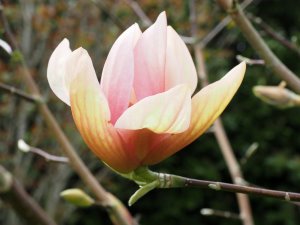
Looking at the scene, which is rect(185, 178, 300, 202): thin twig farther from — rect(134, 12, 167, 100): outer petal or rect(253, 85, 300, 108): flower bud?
rect(253, 85, 300, 108): flower bud

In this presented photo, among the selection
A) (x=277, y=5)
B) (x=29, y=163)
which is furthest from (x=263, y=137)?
(x=29, y=163)

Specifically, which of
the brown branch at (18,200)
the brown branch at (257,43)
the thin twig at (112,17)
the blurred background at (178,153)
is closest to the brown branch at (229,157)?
the thin twig at (112,17)

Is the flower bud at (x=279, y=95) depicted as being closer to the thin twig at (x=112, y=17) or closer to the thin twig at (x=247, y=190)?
the thin twig at (x=112, y=17)

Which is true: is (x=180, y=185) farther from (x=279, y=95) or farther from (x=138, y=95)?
(x=279, y=95)

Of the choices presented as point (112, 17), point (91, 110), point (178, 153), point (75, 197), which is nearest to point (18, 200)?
point (75, 197)

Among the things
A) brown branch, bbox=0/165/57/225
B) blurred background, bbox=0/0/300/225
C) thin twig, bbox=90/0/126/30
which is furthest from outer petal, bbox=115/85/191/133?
blurred background, bbox=0/0/300/225

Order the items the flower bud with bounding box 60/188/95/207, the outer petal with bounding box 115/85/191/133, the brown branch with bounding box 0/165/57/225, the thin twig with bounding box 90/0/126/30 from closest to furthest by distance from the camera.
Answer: the outer petal with bounding box 115/85/191/133, the brown branch with bounding box 0/165/57/225, the flower bud with bounding box 60/188/95/207, the thin twig with bounding box 90/0/126/30
